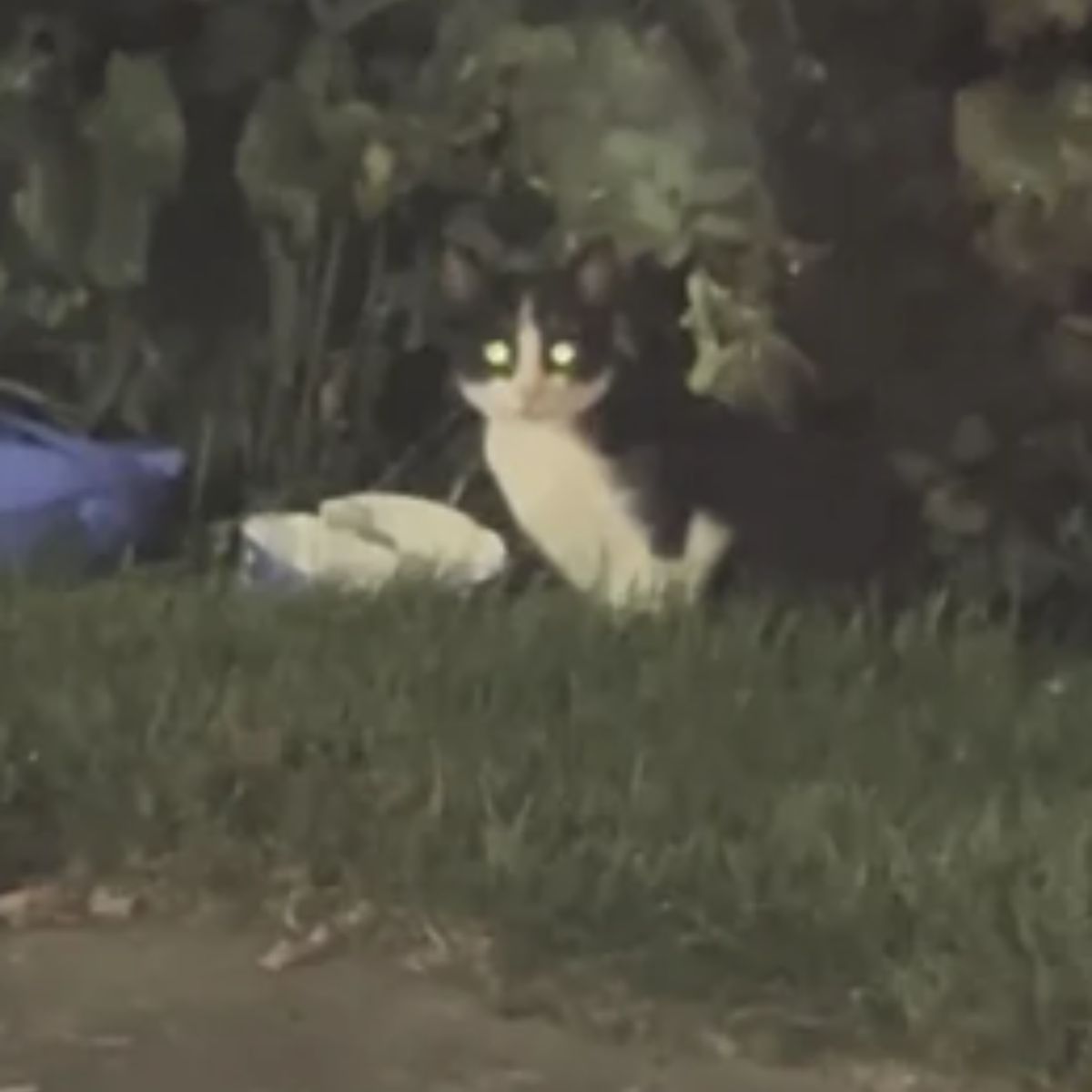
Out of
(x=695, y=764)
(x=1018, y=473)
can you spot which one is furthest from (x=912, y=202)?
(x=695, y=764)

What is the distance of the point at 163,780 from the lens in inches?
104

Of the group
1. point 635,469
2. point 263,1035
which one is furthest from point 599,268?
point 263,1035

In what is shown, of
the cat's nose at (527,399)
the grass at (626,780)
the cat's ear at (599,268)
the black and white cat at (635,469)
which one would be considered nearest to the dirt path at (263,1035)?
the grass at (626,780)

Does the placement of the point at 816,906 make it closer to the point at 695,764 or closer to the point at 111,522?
the point at 695,764

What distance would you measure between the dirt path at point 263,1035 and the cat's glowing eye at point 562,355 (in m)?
0.95

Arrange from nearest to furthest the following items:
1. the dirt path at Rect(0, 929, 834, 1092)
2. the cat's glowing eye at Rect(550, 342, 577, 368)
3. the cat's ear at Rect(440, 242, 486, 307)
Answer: the dirt path at Rect(0, 929, 834, 1092), the cat's glowing eye at Rect(550, 342, 577, 368), the cat's ear at Rect(440, 242, 486, 307)

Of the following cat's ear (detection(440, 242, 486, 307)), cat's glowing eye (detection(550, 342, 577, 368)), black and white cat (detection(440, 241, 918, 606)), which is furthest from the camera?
cat's ear (detection(440, 242, 486, 307))

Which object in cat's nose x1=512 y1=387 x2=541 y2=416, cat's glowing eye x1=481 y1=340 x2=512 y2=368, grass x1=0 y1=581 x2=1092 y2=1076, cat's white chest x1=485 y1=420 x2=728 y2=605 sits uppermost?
cat's glowing eye x1=481 y1=340 x2=512 y2=368

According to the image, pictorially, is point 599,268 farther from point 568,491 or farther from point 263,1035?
point 263,1035

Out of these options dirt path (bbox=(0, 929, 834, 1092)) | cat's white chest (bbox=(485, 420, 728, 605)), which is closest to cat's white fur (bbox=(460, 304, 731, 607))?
cat's white chest (bbox=(485, 420, 728, 605))

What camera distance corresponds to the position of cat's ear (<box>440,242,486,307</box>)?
11.6 feet

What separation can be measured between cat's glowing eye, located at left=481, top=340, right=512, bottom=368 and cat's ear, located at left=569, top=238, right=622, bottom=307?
99 millimetres

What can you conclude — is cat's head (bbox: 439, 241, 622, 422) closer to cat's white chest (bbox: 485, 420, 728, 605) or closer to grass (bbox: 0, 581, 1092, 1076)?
cat's white chest (bbox: 485, 420, 728, 605)

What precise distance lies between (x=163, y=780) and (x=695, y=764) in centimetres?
40
